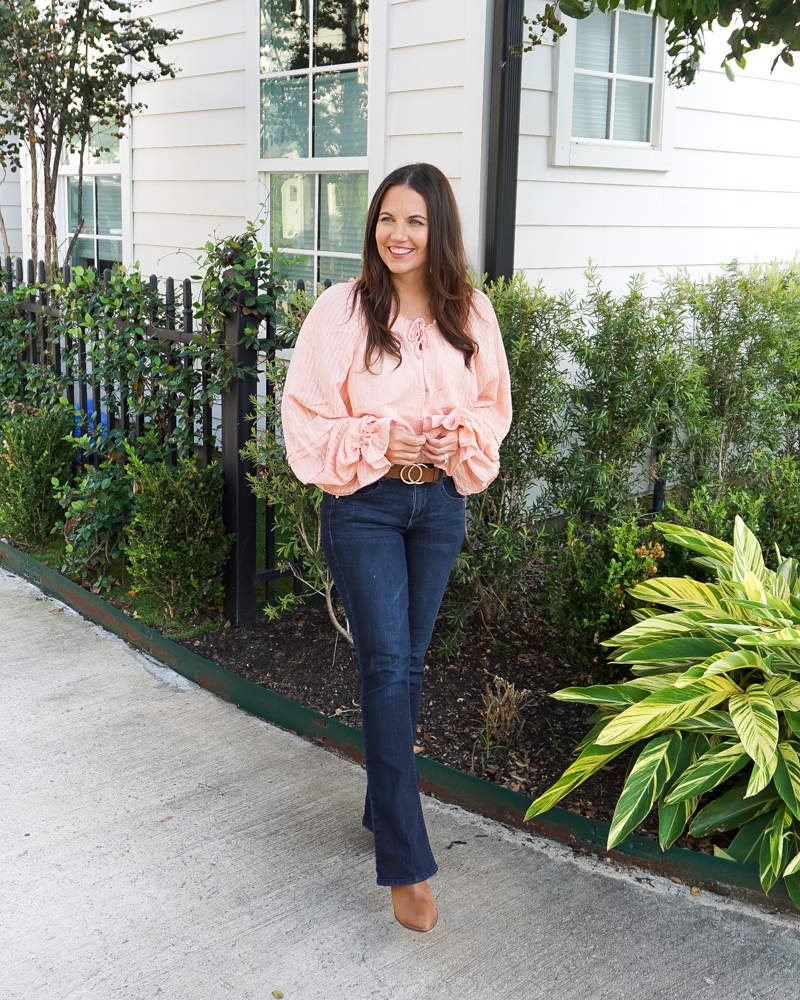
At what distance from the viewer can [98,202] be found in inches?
329

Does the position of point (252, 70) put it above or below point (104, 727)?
above

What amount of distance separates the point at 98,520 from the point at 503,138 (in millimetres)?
2617

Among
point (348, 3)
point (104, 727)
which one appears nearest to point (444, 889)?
point (104, 727)

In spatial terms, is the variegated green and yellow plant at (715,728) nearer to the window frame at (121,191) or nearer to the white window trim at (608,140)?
the white window trim at (608,140)

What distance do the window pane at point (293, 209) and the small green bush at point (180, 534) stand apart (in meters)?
2.33

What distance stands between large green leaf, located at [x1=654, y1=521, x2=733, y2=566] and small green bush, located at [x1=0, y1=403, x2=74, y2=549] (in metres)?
3.21

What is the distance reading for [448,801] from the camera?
3.12m

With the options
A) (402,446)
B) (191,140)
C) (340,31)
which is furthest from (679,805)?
(191,140)

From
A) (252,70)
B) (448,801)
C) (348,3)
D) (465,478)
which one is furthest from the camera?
(252,70)

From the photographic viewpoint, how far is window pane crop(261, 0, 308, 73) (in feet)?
19.3

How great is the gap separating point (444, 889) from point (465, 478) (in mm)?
1119

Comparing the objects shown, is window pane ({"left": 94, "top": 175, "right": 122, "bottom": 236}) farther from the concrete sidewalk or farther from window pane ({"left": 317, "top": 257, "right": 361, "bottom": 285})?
the concrete sidewalk

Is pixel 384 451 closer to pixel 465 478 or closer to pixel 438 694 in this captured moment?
pixel 465 478

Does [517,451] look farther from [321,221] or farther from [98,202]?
[98,202]
